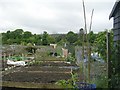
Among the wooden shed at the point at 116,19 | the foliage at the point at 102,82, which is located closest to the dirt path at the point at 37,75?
the wooden shed at the point at 116,19

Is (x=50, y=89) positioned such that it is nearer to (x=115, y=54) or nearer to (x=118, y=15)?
(x=115, y=54)

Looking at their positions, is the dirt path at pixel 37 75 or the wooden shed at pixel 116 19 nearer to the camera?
the wooden shed at pixel 116 19

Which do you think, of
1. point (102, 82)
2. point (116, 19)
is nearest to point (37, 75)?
point (116, 19)

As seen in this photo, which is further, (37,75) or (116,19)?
(37,75)

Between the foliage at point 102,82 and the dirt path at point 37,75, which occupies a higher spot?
the foliage at point 102,82

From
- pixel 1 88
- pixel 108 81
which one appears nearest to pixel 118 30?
pixel 108 81

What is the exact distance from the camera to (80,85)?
3113 mm

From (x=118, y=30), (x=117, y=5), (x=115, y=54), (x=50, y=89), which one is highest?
(x=117, y=5)

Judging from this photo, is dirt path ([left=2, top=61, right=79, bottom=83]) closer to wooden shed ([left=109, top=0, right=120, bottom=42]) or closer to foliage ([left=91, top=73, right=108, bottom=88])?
wooden shed ([left=109, top=0, right=120, bottom=42])

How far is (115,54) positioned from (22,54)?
1091 centimetres

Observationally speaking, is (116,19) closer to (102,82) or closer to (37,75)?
(102,82)

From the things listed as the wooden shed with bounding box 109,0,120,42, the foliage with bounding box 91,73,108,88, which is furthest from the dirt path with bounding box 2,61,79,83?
the foliage with bounding box 91,73,108,88

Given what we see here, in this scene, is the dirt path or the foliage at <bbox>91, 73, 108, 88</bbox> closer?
the foliage at <bbox>91, 73, 108, 88</bbox>

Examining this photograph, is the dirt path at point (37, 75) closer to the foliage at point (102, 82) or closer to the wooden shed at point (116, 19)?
the wooden shed at point (116, 19)
